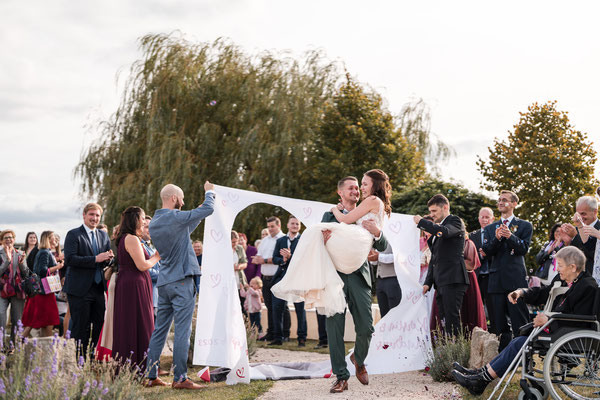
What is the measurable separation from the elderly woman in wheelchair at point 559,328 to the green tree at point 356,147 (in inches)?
593

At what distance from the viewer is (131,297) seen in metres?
6.84

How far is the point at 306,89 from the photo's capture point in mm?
24375

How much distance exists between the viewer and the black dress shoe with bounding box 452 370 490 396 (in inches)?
→ 228

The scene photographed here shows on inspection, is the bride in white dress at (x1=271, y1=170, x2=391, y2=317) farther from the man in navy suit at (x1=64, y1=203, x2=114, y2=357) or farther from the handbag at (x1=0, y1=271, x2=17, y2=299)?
the handbag at (x1=0, y1=271, x2=17, y2=299)

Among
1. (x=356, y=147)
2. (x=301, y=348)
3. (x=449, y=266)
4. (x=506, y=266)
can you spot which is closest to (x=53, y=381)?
(x=449, y=266)

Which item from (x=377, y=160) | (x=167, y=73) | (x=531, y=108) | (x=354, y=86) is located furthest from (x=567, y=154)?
(x=167, y=73)

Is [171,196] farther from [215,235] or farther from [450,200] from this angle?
[450,200]

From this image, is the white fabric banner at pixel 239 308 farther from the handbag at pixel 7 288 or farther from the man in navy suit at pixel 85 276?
the handbag at pixel 7 288

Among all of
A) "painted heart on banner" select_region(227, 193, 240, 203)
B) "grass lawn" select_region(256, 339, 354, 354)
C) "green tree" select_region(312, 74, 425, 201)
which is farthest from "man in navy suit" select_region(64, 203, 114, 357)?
"green tree" select_region(312, 74, 425, 201)

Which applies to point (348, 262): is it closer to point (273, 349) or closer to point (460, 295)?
point (460, 295)

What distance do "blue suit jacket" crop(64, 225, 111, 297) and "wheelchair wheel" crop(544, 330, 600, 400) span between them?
16.4 feet

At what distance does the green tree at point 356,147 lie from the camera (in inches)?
833

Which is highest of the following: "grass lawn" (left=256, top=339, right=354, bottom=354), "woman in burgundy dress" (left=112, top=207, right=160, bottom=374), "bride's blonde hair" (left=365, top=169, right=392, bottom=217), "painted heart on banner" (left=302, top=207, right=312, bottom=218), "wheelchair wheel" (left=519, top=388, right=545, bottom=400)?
"bride's blonde hair" (left=365, top=169, right=392, bottom=217)

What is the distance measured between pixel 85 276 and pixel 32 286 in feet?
9.57
